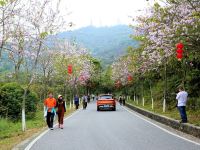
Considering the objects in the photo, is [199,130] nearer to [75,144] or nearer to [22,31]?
[75,144]

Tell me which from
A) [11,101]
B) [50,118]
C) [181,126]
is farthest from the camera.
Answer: [11,101]

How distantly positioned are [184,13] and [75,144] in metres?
6.90

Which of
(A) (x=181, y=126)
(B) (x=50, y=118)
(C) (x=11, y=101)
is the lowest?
(A) (x=181, y=126)

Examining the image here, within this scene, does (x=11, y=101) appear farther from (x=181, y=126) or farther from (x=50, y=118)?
(x=181, y=126)

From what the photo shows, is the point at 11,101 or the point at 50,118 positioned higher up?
the point at 11,101

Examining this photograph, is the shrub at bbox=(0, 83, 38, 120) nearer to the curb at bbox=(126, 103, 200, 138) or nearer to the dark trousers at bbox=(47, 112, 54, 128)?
the dark trousers at bbox=(47, 112, 54, 128)

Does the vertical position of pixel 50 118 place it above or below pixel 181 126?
above

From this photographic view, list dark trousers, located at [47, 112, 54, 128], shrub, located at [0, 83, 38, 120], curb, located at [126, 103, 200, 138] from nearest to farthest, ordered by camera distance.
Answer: curb, located at [126, 103, 200, 138] < dark trousers, located at [47, 112, 54, 128] < shrub, located at [0, 83, 38, 120]

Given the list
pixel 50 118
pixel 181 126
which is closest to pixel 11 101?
pixel 50 118

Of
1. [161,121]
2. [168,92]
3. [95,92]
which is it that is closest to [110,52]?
[95,92]

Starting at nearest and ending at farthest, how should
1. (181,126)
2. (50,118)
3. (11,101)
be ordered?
1. (181,126)
2. (50,118)
3. (11,101)

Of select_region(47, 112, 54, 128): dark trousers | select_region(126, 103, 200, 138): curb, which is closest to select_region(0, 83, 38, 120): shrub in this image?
select_region(47, 112, 54, 128): dark trousers

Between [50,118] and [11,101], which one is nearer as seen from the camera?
[50,118]

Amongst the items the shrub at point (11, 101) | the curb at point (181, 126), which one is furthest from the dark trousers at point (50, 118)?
the shrub at point (11, 101)
